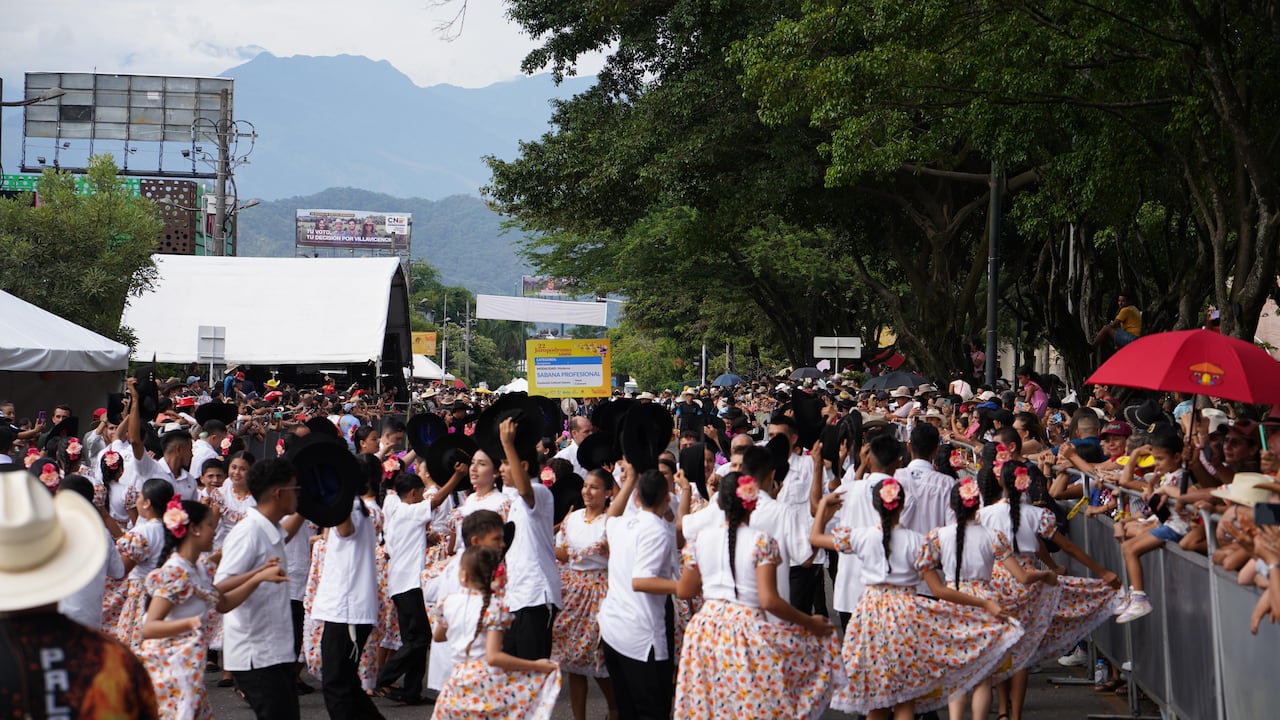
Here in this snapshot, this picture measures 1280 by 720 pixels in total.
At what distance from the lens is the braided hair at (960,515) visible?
7547 mm

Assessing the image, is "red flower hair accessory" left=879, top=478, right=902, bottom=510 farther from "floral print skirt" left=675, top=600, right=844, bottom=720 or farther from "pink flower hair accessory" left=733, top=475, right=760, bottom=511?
"pink flower hair accessory" left=733, top=475, right=760, bottom=511

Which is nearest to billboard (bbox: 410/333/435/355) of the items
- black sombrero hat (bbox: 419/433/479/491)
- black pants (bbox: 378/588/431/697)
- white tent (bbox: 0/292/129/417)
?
white tent (bbox: 0/292/129/417)

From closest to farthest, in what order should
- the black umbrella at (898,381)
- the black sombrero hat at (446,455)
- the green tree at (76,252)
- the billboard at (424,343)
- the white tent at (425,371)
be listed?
the black sombrero hat at (446,455) → the black umbrella at (898,381) → the green tree at (76,252) → the white tent at (425,371) → the billboard at (424,343)

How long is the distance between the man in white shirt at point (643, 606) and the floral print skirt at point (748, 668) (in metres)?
0.48

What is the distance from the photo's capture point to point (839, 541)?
744cm

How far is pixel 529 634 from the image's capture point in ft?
25.3

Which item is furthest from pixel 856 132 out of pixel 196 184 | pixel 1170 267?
pixel 196 184

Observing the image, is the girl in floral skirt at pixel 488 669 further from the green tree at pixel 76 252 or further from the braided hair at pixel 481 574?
the green tree at pixel 76 252

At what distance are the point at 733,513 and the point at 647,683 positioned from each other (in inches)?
50.3

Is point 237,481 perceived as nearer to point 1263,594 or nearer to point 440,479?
point 440,479

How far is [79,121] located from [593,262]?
123 feet

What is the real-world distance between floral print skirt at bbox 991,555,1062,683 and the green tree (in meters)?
26.0

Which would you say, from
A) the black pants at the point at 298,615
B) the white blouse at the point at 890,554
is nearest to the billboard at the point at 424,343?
the black pants at the point at 298,615

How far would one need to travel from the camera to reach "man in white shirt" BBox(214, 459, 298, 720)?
672 cm
